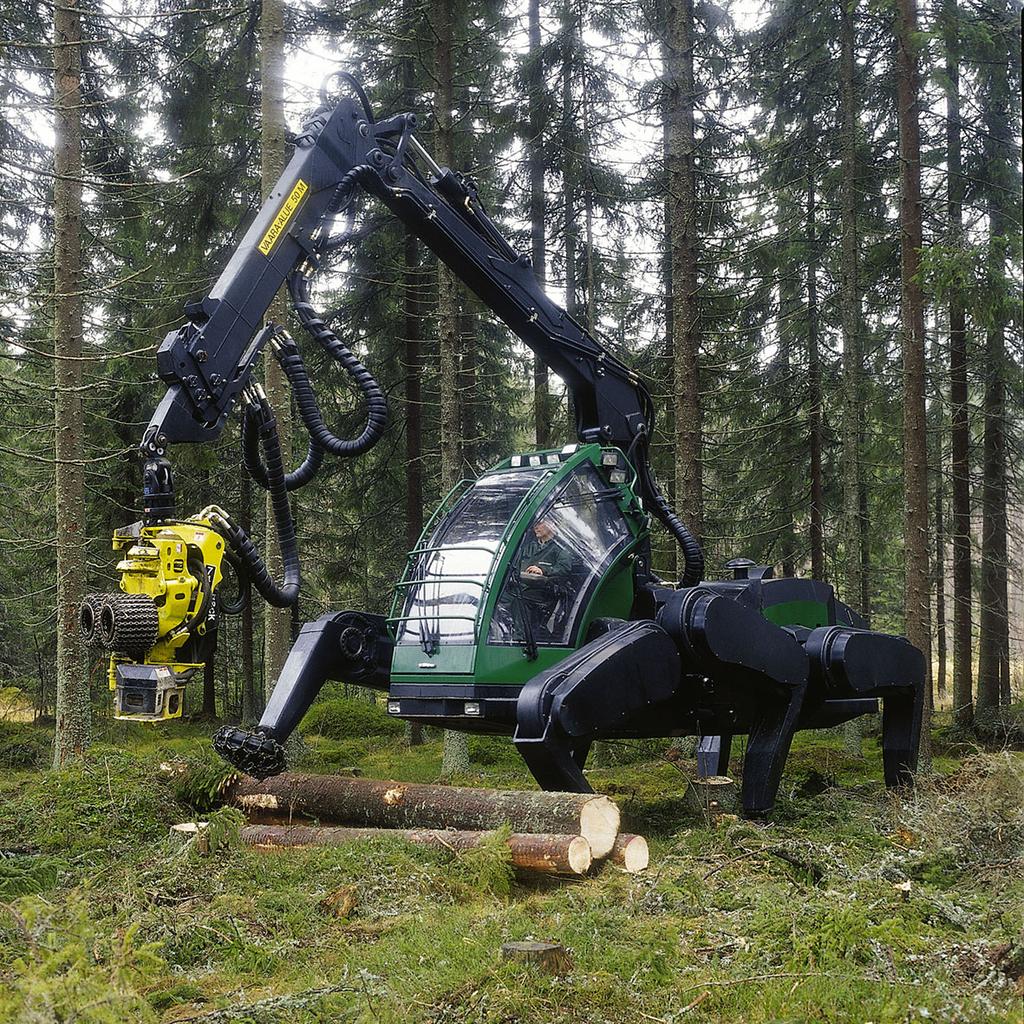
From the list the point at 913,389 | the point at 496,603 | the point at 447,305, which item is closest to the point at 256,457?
the point at 496,603

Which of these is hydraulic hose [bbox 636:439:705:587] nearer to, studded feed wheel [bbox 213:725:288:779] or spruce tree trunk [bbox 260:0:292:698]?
studded feed wheel [bbox 213:725:288:779]

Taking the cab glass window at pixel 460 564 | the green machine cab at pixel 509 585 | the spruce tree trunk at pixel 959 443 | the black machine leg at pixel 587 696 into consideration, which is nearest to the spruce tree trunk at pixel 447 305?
the green machine cab at pixel 509 585

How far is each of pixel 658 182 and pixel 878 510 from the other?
23.5 ft

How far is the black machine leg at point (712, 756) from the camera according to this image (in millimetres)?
10586

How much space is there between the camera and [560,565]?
8.21 m

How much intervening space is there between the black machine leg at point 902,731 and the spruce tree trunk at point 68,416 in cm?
826

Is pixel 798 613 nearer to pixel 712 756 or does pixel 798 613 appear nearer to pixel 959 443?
pixel 712 756

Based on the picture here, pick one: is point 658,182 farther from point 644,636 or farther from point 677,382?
point 644,636

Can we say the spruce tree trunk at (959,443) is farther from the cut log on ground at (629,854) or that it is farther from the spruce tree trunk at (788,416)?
the cut log on ground at (629,854)

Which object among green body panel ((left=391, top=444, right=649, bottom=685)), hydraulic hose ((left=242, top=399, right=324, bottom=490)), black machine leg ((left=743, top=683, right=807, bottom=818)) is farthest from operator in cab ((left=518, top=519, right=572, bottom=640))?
black machine leg ((left=743, top=683, right=807, bottom=818))

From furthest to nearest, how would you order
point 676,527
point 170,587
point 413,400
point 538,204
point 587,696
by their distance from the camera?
point 538,204
point 413,400
point 676,527
point 587,696
point 170,587

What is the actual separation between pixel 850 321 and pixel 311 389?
35.0 ft

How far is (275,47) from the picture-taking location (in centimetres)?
1209

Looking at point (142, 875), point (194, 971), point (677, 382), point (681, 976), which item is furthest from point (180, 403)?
point (677, 382)
